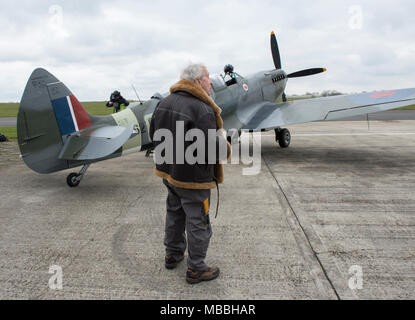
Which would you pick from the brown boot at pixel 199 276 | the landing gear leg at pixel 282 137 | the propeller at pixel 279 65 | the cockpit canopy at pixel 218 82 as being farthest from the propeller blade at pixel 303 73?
the brown boot at pixel 199 276

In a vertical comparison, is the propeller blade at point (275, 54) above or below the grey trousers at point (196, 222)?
above

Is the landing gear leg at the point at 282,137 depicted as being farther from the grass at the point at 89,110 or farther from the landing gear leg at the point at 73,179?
the grass at the point at 89,110

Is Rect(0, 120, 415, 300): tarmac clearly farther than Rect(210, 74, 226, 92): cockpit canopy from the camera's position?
No

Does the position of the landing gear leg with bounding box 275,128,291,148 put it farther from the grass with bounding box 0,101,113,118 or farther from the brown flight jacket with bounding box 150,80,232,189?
the grass with bounding box 0,101,113,118

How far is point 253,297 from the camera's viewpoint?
2486 mm

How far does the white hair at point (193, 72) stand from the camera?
265cm

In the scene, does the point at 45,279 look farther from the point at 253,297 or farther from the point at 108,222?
the point at 253,297

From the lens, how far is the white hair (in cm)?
265

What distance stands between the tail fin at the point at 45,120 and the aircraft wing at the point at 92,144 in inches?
5.6

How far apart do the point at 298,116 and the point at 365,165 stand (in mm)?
2191
